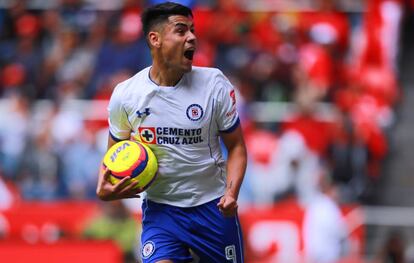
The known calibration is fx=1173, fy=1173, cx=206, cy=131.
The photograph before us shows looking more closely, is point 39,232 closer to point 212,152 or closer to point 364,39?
point 364,39

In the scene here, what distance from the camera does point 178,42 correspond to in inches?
285

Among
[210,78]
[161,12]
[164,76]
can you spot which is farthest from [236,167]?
[161,12]

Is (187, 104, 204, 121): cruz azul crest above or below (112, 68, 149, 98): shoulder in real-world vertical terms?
below

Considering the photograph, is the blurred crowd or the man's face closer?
the man's face

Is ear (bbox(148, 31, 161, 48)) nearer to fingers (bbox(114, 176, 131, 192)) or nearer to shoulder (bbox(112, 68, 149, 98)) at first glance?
shoulder (bbox(112, 68, 149, 98))

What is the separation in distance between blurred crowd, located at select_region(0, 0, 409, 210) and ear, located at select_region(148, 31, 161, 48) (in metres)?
6.40

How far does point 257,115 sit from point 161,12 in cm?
767

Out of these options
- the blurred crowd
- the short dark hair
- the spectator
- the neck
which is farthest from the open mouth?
the blurred crowd

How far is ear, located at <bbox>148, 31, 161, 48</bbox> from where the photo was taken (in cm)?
730

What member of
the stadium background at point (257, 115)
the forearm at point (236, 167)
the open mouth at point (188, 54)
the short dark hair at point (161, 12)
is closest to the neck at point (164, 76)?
the open mouth at point (188, 54)

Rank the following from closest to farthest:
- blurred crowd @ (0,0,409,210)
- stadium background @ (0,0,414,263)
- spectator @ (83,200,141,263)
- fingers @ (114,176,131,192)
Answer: fingers @ (114,176,131,192)
spectator @ (83,200,141,263)
stadium background @ (0,0,414,263)
blurred crowd @ (0,0,409,210)

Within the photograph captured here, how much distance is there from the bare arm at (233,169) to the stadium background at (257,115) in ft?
Answer: 15.3

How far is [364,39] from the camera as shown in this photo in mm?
15945

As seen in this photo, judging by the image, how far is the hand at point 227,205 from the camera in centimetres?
705
